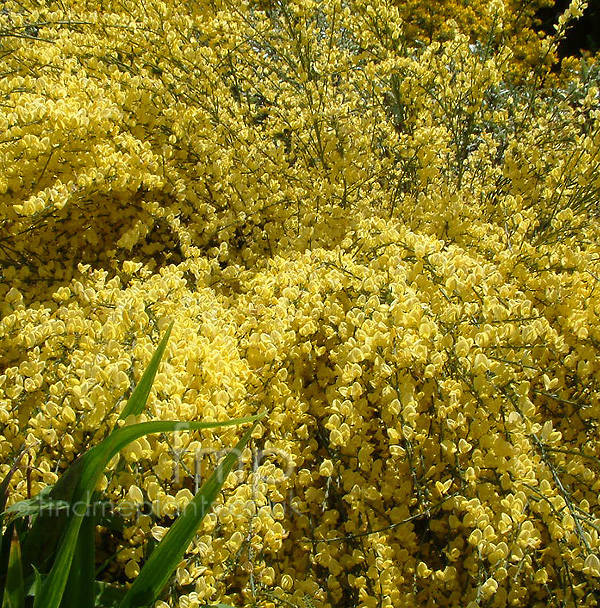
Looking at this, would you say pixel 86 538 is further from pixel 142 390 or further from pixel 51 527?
pixel 142 390

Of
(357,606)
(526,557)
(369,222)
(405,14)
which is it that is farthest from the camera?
(405,14)

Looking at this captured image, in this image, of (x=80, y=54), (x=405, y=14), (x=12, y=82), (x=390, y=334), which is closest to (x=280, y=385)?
(x=390, y=334)

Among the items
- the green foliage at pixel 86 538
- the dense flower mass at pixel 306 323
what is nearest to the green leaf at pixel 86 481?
the green foliage at pixel 86 538

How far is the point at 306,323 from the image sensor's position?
2.07 meters

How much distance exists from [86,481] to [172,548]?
Result: 0.26 metres

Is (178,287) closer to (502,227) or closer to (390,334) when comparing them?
(390,334)

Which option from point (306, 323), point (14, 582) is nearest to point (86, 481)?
point (14, 582)

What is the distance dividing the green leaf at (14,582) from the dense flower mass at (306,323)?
26 centimetres

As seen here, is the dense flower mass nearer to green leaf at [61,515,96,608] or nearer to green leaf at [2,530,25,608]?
green leaf at [61,515,96,608]

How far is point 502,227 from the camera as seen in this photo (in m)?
2.75

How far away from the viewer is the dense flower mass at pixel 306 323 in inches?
64.1

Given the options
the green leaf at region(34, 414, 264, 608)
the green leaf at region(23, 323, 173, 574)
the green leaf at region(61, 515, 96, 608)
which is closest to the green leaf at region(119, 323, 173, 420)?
the green leaf at region(23, 323, 173, 574)

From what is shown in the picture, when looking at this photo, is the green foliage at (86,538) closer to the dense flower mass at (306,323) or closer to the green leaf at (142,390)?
the green leaf at (142,390)

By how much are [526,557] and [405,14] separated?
22.8 ft
